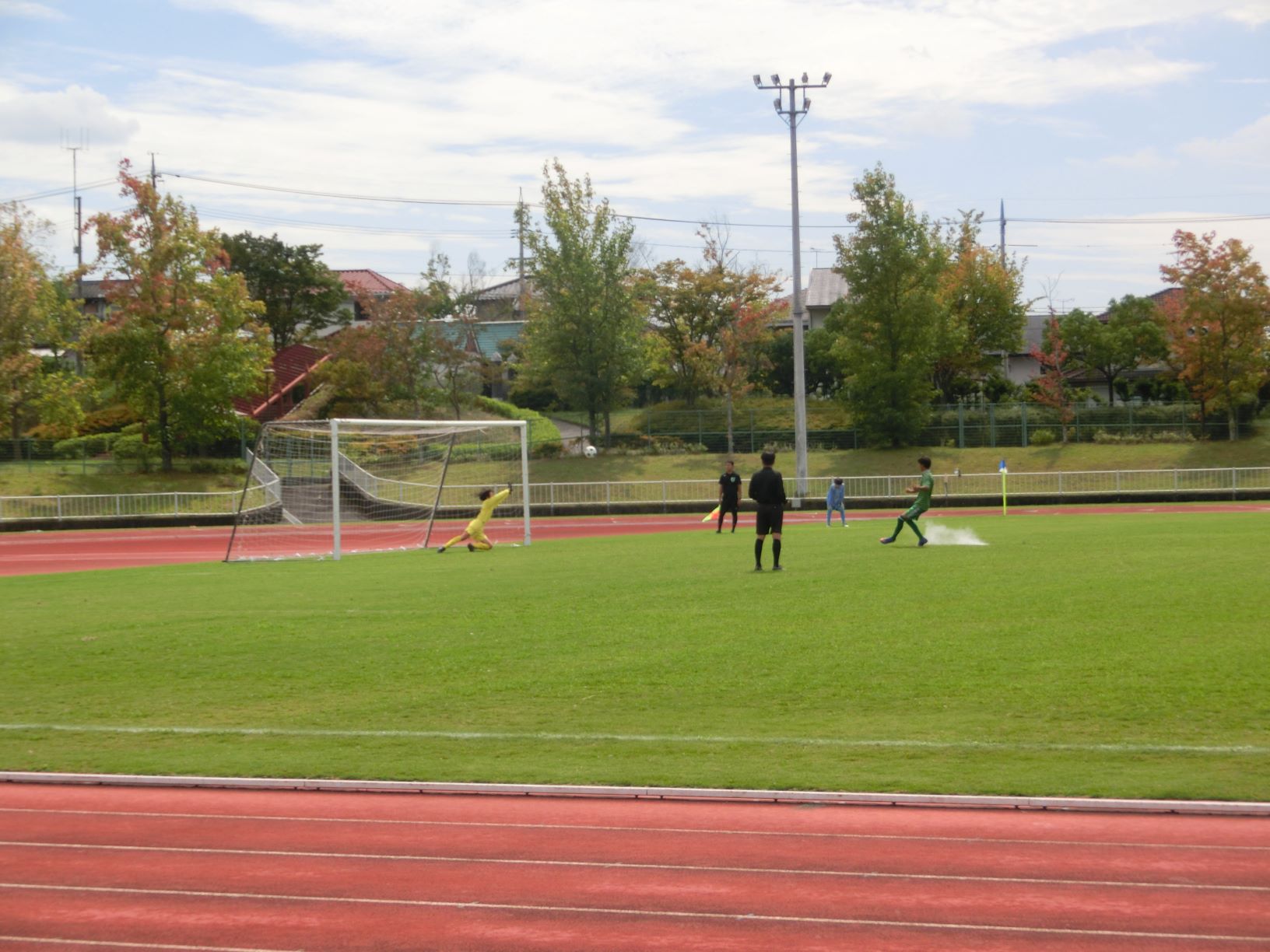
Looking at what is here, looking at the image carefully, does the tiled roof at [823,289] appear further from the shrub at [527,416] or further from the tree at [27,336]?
the tree at [27,336]

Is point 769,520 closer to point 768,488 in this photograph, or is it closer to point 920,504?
point 768,488

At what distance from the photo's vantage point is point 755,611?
581 inches

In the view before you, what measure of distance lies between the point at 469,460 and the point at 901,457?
77.2ft

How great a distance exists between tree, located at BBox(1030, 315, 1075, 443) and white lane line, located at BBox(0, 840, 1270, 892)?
159ft

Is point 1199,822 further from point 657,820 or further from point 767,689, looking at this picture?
point 767,689

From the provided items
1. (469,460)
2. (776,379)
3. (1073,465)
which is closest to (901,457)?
(1073,465)

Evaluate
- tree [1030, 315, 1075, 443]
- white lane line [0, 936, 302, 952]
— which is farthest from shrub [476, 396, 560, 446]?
white lane line [0, 936, 302, 952]

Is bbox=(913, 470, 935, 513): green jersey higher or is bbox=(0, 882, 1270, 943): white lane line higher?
bbox=(913, 470, 935, 513): green jersey

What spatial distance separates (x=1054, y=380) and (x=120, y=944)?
5392cm

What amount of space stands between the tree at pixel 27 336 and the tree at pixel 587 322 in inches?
783

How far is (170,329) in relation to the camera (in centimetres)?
5078

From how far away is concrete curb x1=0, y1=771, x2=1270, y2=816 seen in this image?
7750 mm

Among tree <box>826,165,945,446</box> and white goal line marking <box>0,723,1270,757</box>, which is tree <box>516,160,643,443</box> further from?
white goal line marking <box>0,723,1270,757</box>

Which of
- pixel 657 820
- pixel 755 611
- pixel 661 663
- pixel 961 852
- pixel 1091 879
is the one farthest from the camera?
pixel 755 611
